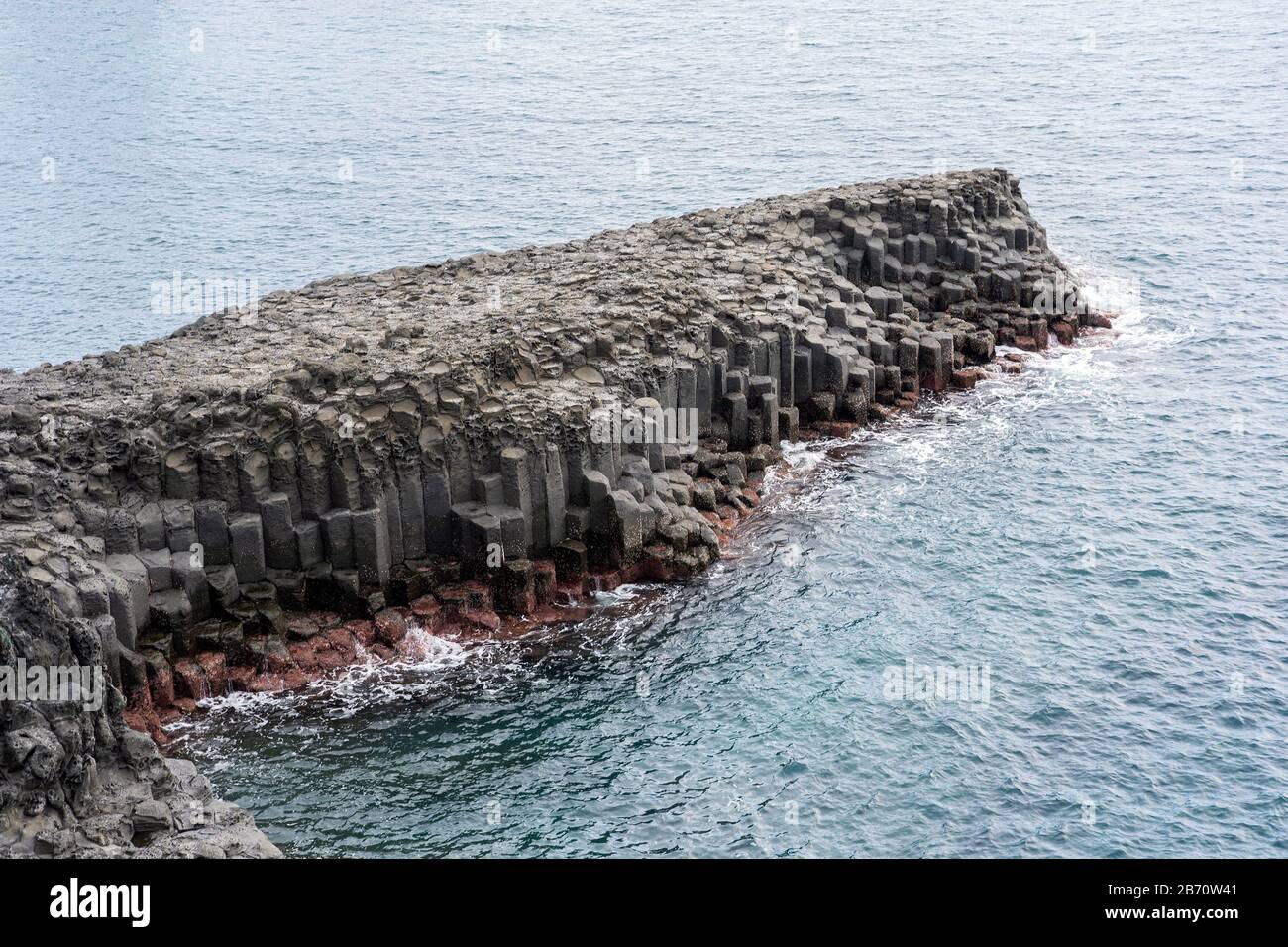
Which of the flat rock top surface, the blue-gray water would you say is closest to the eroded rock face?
the blue-gray water

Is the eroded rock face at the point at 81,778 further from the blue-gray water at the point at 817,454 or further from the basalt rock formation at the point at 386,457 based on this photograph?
the blue-gray water at the point at 817,454

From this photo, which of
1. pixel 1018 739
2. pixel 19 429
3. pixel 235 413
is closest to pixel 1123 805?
pixel 1018 739

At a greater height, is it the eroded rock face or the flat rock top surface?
the flat rock top surface

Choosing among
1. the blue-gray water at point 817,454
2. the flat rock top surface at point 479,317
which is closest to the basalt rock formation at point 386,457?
the flat rock top surface at point 479,317

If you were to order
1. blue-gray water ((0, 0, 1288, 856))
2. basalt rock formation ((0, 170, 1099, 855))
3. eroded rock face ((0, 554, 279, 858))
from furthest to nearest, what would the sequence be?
basalt rock formation ((0, 170, 1099, 855))
blue-gray water ((0, 0, 1288, 856))
eroded rock face ((0, 554, 279, 858))

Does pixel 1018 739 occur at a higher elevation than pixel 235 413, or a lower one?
lower

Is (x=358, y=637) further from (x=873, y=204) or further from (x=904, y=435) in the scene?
(x=873, y=204)

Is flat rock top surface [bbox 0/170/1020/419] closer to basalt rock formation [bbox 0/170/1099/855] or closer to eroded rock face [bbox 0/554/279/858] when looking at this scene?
basalt rock formation [bbox 0/170/1099/855]
